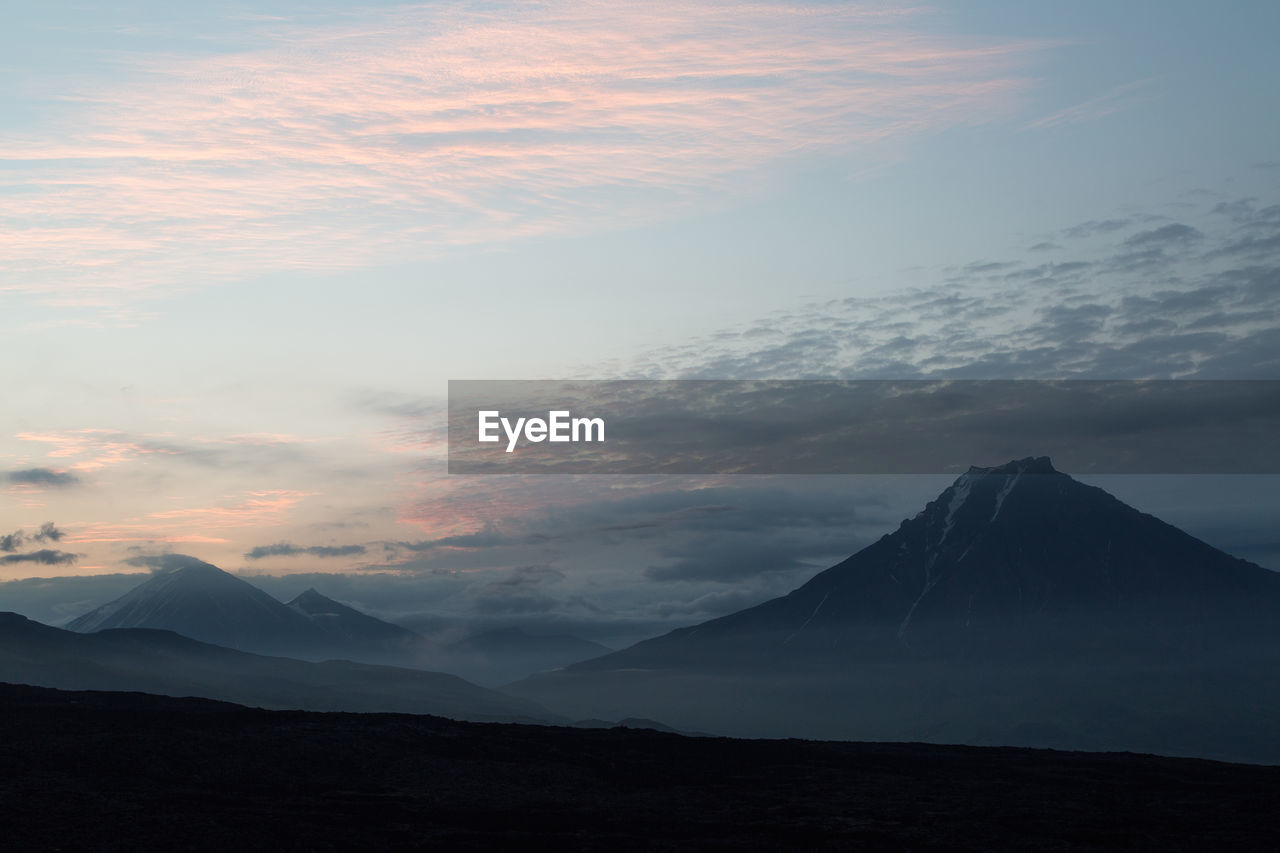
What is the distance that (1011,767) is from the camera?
381ft

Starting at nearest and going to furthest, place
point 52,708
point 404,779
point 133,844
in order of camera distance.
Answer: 1. point 133,844
2. point 404,779
3. point 52,708

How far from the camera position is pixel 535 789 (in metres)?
98.7

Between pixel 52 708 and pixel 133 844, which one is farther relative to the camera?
pixel 52 708

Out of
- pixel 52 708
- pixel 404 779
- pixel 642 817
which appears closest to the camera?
pixel 642 817

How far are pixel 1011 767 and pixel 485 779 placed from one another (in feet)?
172

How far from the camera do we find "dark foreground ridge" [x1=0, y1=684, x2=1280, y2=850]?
79312 mm

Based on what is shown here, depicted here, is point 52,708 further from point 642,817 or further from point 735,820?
point 735,820

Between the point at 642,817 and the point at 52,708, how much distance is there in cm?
6008

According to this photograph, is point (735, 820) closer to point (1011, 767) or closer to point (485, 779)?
point (485, 779)

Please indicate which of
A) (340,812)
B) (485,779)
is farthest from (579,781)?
(340,812)

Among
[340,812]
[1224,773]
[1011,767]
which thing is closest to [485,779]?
[340,812]

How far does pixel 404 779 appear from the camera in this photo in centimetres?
9994

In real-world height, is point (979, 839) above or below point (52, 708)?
below

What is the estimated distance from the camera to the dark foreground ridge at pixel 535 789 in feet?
260
